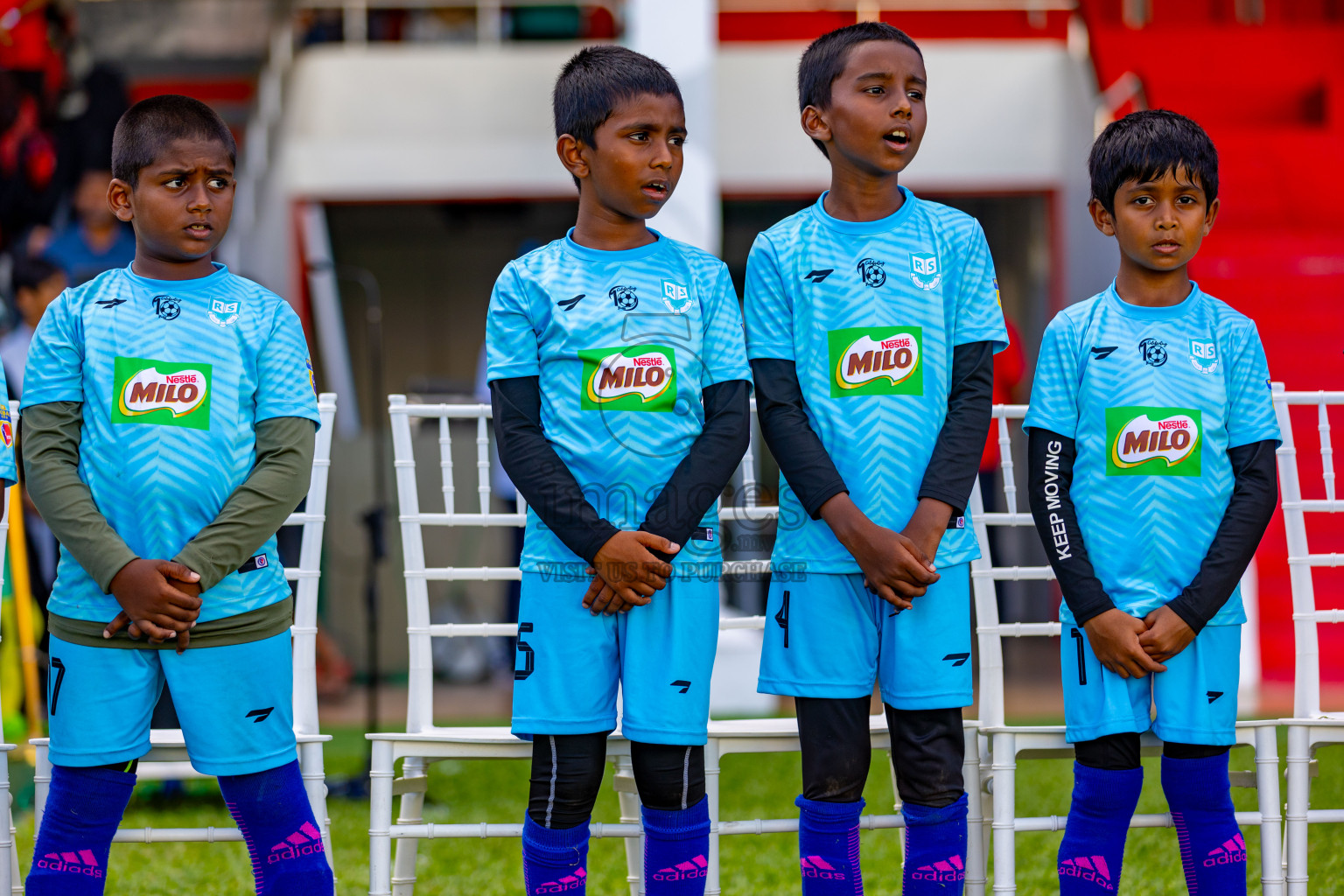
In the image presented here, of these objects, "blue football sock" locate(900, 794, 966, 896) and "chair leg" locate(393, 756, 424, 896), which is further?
"chair leg" locate(393, 756, 424, 896)

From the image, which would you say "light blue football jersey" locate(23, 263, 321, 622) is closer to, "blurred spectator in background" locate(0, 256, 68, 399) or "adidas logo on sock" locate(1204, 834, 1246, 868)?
"adidas logo on sock" locate(1204, 834, 1246, 868)

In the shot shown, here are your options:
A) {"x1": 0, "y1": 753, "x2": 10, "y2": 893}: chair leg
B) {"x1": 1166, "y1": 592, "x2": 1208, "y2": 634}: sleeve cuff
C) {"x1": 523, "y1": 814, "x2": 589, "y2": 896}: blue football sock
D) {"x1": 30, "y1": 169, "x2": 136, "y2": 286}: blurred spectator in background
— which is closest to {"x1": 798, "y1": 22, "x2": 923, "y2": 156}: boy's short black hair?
{"x1": 1166, "y1": 592, "x2": 1208, "y2": 634}: sleeve cuff

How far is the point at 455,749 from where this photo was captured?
208cm

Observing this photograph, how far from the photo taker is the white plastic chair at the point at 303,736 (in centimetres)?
200

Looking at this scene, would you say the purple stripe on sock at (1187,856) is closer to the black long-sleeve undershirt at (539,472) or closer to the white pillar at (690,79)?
the black long-sleeve undershirt at (539,472)

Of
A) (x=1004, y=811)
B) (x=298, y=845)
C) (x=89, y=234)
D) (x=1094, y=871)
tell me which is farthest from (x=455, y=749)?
(x=89, y=234)

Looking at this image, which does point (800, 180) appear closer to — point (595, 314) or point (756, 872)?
point (756, 872)

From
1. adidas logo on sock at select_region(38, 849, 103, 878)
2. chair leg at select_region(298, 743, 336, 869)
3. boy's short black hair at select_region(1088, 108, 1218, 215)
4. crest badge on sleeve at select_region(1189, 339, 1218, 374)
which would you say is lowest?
adidas logo on sock at select_region(38, 849, 103, 878)

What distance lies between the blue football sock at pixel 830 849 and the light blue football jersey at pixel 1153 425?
0.45 meters

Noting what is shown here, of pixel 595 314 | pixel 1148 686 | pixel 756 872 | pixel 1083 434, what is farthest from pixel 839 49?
pixel 756 872

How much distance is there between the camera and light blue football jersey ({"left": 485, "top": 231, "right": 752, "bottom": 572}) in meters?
1.91

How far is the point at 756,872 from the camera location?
2842mm

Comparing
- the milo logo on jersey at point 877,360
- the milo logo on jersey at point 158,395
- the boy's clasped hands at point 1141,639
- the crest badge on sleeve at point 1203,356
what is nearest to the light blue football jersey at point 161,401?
the milo logo on jersey at point 158,395

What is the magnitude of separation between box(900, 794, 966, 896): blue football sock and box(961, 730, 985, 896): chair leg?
219mm
